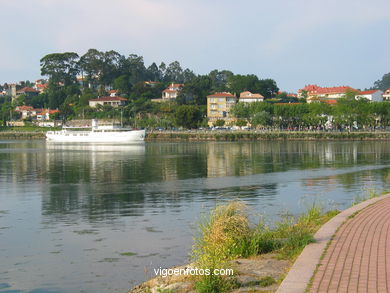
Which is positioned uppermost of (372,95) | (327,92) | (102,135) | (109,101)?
(327,92)

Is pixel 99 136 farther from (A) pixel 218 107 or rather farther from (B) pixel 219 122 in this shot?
(A) pixel 218 107

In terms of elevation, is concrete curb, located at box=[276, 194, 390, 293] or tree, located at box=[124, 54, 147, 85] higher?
tree, located at box=[124, 54, 147, 85]

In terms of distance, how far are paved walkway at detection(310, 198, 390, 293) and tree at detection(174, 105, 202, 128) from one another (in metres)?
107

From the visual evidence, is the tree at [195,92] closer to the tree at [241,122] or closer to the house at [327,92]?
the tree at [241,122]

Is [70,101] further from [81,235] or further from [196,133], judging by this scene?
[81,235]

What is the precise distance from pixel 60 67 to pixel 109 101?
95.0 ft

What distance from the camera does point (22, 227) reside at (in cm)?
1833

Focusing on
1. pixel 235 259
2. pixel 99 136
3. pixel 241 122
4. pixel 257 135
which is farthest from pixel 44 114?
pixel 235 259

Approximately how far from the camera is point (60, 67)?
555 ft

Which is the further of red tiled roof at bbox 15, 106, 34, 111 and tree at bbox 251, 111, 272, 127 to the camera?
red tiled roof at bbox 15, 106, 34, 111

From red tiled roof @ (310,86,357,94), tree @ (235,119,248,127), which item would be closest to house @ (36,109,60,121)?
tree @ (235,119,248,127)

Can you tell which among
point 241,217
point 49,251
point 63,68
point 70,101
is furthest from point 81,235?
point 63,68

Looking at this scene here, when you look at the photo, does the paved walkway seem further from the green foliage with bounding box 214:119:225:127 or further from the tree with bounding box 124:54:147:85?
the tree with bounding box 124:54:147:85

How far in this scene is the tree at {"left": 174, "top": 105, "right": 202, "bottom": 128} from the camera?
11969 centimetres
